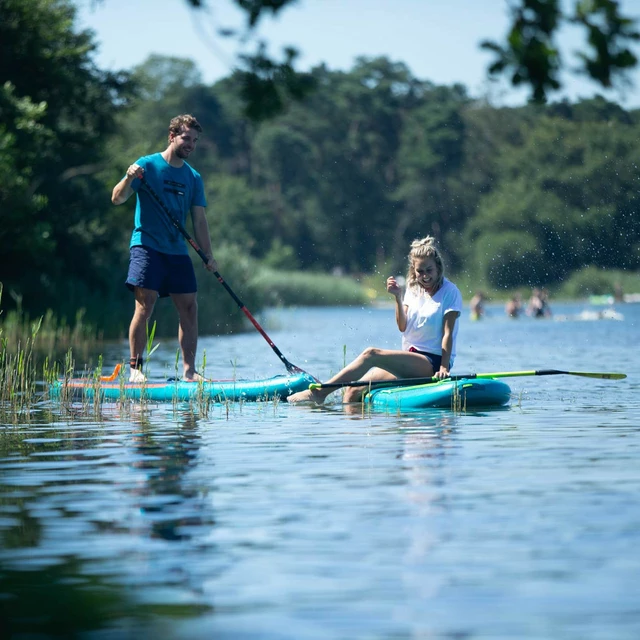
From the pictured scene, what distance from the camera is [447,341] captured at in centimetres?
1147

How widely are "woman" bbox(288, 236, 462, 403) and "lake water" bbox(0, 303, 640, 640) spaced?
61cm

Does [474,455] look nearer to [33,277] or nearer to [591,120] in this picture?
[33,277]

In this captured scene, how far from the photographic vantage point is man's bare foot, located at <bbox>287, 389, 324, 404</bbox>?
39.7 ft

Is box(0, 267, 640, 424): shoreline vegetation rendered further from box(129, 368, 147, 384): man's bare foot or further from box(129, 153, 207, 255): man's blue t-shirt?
box(129, 153, 207, 255): man's blue t-shirt

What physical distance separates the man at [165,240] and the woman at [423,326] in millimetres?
1531

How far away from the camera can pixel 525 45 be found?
186 inches

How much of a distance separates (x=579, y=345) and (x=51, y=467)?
1845 cm

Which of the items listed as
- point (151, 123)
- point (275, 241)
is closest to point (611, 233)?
point (275, 241)

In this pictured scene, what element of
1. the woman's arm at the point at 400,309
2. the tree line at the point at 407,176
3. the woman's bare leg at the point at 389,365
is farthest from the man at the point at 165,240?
the tree line at the point at 407,176

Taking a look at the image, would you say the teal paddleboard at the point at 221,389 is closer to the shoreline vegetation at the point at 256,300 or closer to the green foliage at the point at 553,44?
the shoreline vegetation at the point at 256,300

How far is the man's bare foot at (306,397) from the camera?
12.1m

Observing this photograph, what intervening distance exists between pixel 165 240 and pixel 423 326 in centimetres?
228

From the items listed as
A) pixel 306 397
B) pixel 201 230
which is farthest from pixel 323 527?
pixel 201 230

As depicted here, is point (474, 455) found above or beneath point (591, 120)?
beneath
